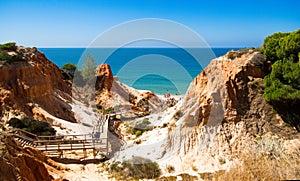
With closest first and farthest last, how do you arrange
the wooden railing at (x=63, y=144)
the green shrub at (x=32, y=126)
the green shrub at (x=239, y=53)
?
the wooden railing at (x=63, y=144)
the green shrub at (x=239, y=53)
the green shrub at (x=32, y=126)

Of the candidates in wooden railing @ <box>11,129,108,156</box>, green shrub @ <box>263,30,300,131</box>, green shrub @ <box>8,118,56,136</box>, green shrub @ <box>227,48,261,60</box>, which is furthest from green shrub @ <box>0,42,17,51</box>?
green shrub @ <box>263,30,300,131</box>

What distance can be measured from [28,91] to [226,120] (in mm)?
15122

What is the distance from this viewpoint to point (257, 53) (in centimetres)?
1580

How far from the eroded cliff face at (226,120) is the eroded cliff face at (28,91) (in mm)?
11378

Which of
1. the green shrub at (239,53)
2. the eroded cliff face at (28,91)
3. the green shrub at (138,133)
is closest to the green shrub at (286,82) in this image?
the green shrub at (239,53)

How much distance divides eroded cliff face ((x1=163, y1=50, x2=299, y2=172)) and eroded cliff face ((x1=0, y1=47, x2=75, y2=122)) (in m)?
11.4

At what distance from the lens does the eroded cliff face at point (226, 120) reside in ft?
45.0

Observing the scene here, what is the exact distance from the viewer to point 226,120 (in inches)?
568

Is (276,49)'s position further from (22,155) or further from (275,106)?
(22,155)

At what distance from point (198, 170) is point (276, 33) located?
9.75 metres

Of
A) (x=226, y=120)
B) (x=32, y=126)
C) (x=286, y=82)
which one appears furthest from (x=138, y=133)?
(x=286, y=82)

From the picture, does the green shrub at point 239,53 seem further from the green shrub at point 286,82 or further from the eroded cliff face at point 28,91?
the eroded cliff face at point 28,91

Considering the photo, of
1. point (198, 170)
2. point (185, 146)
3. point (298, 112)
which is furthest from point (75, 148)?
point (298, 112)

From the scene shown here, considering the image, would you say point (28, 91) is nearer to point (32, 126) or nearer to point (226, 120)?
point (32, 126)
